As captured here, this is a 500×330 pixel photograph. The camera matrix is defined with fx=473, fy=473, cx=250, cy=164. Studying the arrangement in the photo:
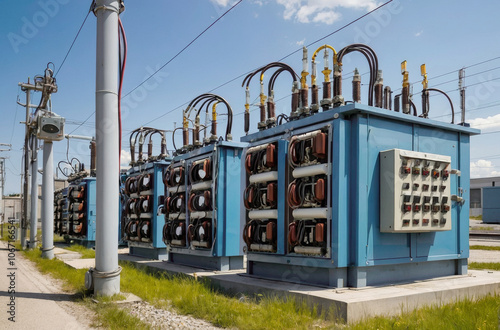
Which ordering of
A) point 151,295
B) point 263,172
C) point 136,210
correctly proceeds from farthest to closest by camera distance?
point 136,210, point 263,172, point 151,295

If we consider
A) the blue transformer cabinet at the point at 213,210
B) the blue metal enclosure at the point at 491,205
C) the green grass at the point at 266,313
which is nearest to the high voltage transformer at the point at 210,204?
the blue transformer cabinet at the point at 213,210

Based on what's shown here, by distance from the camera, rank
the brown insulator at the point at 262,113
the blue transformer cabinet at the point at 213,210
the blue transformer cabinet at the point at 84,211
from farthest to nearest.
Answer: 1. the blue transformer cabinet at the point at 84,211
2. the blue transformer cabinet at the point at 213,210
3. the brown insulator at the point at 262,113

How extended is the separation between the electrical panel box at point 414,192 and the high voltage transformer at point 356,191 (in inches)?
0.6

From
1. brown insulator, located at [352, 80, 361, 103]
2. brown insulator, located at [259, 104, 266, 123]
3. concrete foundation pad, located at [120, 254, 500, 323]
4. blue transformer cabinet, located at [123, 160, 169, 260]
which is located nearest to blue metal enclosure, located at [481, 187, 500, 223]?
concrete foundation pad, located at [120, 254, 500, 323]

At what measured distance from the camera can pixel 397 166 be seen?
7129 mm

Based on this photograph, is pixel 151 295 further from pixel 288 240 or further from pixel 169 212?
pixel 169 212

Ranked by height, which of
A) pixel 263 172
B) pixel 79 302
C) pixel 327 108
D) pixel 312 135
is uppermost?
pixel 327 108

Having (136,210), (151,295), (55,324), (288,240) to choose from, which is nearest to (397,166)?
(288,240)

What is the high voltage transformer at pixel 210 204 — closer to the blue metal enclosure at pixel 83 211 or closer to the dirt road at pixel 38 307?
the dirt road at pixel 38 307

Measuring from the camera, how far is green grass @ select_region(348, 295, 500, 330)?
5.28 m

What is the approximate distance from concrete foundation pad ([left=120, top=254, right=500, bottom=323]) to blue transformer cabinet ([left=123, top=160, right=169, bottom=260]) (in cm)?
402

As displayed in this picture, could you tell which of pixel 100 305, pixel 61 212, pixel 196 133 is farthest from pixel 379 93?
pixel 61 212

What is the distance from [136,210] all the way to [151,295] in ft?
20.1

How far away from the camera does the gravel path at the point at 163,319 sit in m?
5.99
